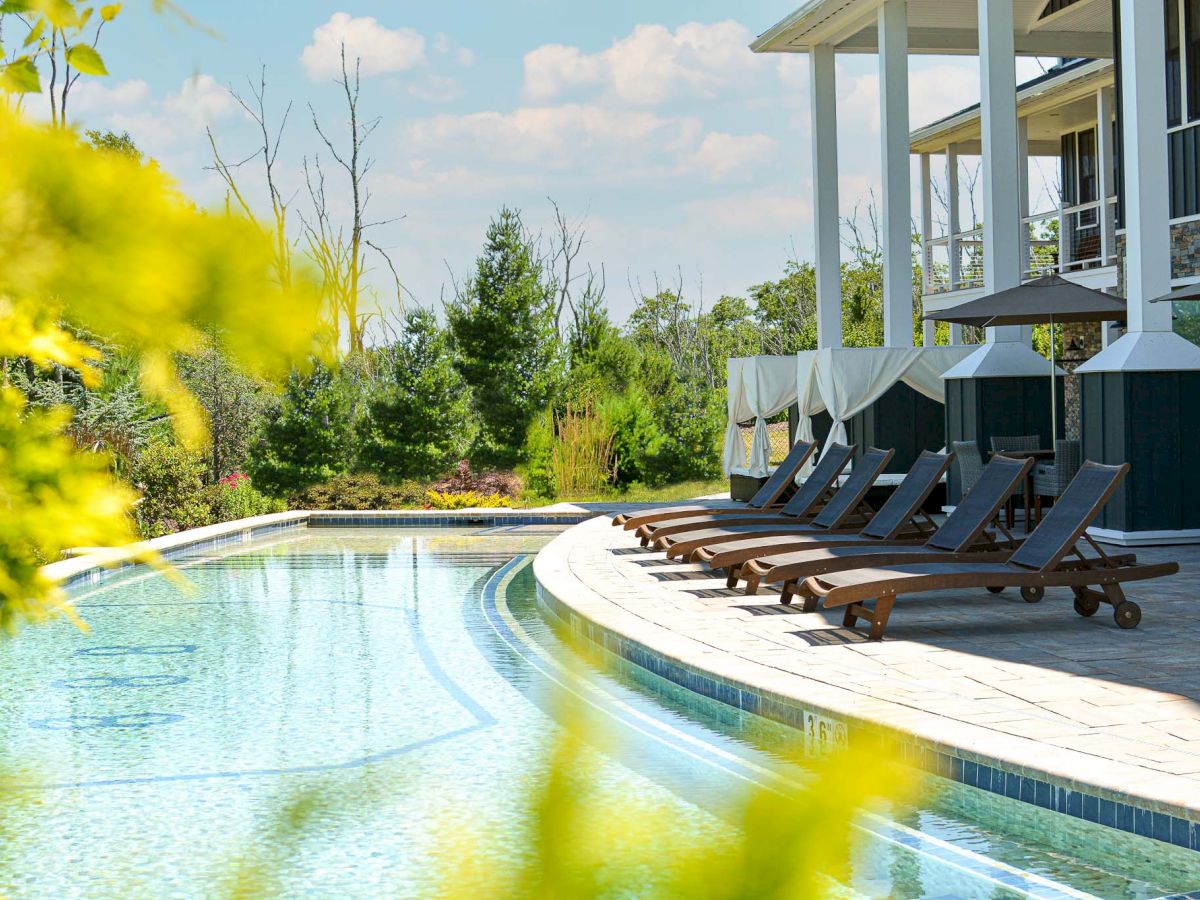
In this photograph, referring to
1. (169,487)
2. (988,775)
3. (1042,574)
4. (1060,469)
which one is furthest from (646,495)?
(988,775)

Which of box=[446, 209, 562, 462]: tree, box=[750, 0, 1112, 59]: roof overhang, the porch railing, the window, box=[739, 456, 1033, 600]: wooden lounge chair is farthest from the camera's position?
box=[446, 209, 562, 462]: tree

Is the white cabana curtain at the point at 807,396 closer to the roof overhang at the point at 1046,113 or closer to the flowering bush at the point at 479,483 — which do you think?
the flowering bush at the point at 479,483

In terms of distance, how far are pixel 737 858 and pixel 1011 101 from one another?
14961mm

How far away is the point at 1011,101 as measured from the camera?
1437 centimetres

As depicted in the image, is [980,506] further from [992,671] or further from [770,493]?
[770,493]

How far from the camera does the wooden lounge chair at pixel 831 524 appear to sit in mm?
10812

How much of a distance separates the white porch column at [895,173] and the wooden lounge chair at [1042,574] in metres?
8.33

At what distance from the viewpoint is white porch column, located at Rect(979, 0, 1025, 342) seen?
1423 cm

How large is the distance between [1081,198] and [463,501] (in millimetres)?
12156

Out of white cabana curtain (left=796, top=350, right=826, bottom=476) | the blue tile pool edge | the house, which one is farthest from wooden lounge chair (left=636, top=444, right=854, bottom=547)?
the blue tile pool edge

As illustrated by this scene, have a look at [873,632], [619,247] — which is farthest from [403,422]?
[619,247]

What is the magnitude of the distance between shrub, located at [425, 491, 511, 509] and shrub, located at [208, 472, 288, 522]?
231 cm

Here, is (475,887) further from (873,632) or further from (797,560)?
(797,560)

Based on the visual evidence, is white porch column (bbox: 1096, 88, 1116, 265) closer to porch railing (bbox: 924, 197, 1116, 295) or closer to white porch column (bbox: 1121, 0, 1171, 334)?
porch railing (bbox: 924, 197, 1116, 295)
